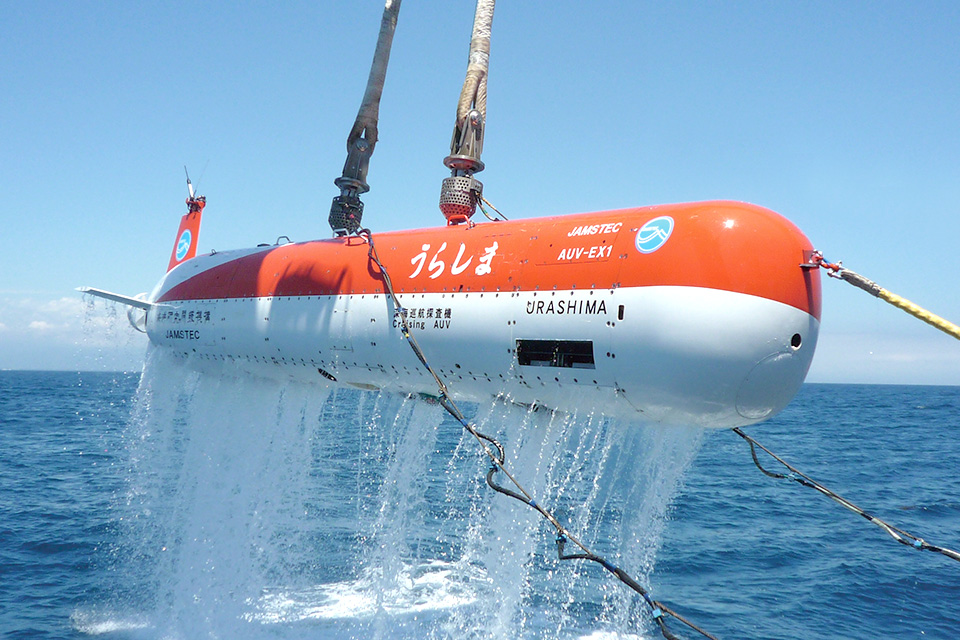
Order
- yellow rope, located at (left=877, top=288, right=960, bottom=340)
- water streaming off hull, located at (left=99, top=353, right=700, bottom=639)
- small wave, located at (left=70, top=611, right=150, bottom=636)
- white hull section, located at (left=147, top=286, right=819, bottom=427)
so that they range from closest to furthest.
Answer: yellow rope, located at (left=877, top=288, right=960, bottom=340) → white hull section, located at (left=147, top=286, right=819, bottom=427) → water streaming off hull, located at (left=99, top=353, right=700, bottom=639) → small wave, located at (left=70, top=611, right=150, bottom=636)

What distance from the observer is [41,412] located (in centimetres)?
5066

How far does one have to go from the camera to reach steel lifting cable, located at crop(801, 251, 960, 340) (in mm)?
7293

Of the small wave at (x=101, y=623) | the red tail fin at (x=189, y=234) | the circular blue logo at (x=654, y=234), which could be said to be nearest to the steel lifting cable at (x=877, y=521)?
the circular blue logo at (x=654, y=234)

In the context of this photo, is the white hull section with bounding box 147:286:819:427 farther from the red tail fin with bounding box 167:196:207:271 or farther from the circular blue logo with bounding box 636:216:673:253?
the red tail fin with bounding box 167:196:207:271

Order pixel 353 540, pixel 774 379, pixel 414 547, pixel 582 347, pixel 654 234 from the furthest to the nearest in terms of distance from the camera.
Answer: pixel 353 540, pixel 414 547, pixel 582 347, pixel 654 234, pixel 774 379

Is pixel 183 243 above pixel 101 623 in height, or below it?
above

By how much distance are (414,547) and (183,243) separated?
10.9 metres

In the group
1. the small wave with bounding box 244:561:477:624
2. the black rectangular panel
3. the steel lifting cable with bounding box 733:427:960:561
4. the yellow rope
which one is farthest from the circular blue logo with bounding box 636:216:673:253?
the small wave with bounding box 244:561:477:624

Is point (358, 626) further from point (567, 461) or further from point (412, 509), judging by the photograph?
point (567, 461)

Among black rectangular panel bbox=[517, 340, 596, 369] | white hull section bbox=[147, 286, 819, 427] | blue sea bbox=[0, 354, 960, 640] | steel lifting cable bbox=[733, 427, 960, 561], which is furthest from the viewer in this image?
blue sea bbox=[0, 354, 960, 640]

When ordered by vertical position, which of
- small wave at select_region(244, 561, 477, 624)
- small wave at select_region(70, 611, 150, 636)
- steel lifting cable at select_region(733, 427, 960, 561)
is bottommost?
small wave at select_region(70, 611, 150, 636)

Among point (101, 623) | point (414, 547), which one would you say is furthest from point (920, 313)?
point (101, 623)

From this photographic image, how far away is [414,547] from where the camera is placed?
18.5m

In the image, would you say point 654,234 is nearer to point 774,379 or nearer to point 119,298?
point 774,379
